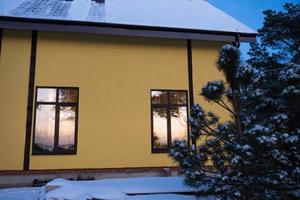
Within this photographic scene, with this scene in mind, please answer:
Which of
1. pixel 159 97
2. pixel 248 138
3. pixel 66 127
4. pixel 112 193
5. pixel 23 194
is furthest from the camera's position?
pixel 159 97

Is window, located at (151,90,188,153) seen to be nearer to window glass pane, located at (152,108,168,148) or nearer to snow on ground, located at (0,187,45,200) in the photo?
window glass pane, located at (152,108,168,148)

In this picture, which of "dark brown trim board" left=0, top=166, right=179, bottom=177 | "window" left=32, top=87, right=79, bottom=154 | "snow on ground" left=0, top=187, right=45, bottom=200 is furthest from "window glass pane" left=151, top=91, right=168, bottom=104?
"snow on ground" left=0, top=187, right=45, bottom=200

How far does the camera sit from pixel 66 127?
7.84 meters

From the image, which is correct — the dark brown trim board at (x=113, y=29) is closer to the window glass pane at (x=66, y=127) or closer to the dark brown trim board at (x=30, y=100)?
the dark brown trim board at (x=30, y=100)

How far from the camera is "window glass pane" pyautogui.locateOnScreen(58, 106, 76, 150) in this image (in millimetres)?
7746

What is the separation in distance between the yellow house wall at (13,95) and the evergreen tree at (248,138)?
4374 millimetres

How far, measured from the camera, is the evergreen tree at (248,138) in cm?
394

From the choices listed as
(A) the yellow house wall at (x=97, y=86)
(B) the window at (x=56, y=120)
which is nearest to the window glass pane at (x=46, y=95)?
(B) the window at (x=56, y=120)

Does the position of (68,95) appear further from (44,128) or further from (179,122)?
(179,122)

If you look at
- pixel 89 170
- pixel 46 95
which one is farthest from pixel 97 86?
pixel 89 170

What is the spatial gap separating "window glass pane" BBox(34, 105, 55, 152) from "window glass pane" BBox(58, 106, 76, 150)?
186 millimetres

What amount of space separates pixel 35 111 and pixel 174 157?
14.4 feet

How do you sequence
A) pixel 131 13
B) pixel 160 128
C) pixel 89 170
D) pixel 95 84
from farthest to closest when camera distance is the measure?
pixel 131 13
pixel 160 128
pixel 95 84
pixel 89 170

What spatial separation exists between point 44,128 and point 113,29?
2.88 meters
